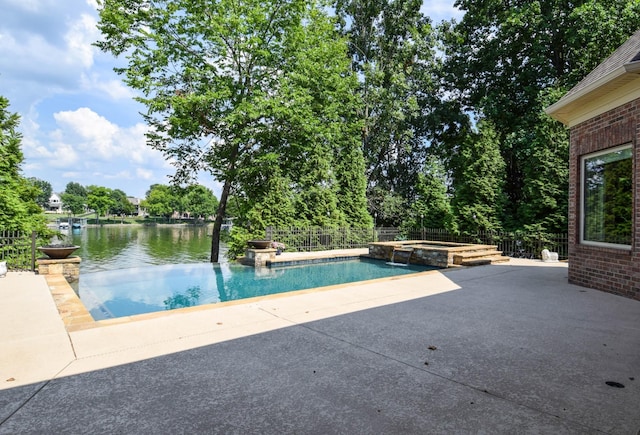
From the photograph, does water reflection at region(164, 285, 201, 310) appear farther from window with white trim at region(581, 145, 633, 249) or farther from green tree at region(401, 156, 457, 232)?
green tree at region(401, 156, 457, 232)

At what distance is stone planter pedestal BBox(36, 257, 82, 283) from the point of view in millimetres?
8320

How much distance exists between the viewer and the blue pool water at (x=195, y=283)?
7295 mm

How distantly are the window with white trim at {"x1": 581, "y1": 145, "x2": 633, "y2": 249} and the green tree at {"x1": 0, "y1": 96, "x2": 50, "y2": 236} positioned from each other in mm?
13439

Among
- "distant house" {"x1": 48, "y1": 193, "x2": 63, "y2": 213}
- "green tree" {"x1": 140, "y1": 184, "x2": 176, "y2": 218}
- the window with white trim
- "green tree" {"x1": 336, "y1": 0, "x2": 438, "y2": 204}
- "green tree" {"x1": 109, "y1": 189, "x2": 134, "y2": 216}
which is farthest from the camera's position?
"distant house" {"x1": 48, "y1": 193, "x2": 63, "y2": 213}

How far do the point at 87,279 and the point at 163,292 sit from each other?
269cm

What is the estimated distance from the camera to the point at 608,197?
6730 millimetres

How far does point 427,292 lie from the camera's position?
6.45m

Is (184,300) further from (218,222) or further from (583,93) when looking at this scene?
(218,222)

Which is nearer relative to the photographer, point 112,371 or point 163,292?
point 112,371

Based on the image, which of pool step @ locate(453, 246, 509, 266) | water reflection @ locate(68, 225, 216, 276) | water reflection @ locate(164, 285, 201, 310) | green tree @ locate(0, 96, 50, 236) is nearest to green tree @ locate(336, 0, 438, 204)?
pool step @ locate(453, 246, 509, 266)

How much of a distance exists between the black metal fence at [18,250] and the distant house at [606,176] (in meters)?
12.1

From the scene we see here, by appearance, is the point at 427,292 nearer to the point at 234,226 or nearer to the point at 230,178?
the point at 234,226

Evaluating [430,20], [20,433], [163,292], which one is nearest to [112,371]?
[20,433]

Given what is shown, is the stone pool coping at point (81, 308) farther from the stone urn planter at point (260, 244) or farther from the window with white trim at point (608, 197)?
the stone urn planter at point (260, 244)
